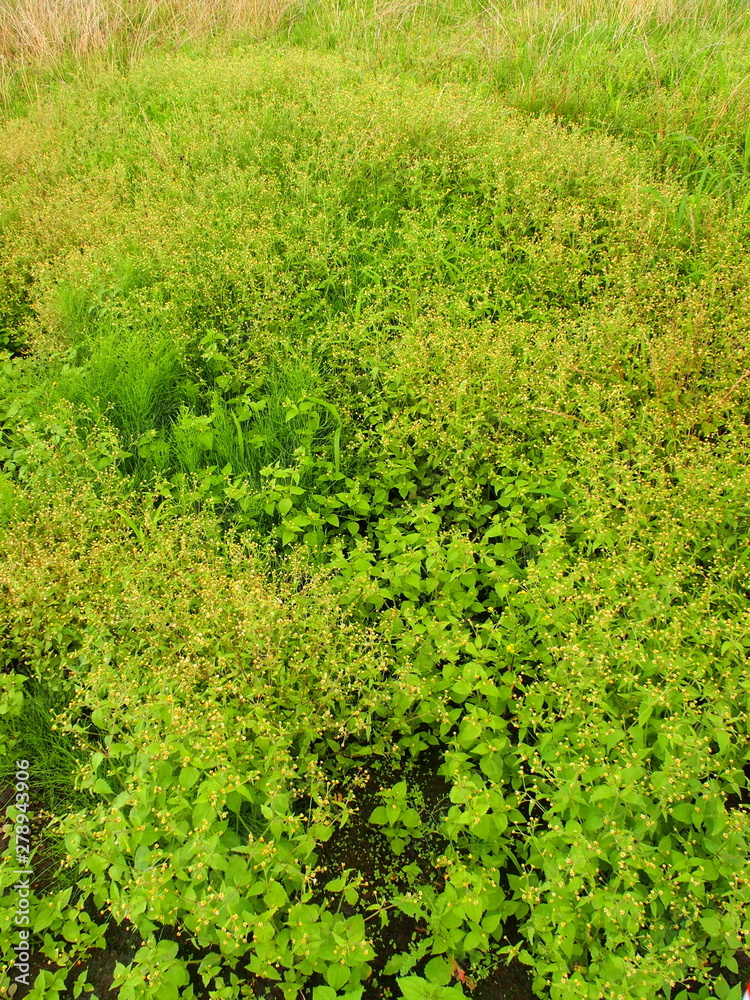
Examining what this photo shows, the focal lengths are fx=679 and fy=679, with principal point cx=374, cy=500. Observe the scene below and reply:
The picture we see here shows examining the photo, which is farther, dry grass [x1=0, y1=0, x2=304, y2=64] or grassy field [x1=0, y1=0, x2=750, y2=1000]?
dry grass [x1=0, y1=0, x2=304, y2=64]

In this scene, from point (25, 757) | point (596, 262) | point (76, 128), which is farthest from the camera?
point (76, 128)

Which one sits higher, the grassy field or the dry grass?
the dry grass

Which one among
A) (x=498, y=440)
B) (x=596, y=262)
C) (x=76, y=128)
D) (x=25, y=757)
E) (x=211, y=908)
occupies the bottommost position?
(x=25, y=757)

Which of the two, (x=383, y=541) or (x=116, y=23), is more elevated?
(x=116, y=23)

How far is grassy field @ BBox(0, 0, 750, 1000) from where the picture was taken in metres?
2.20

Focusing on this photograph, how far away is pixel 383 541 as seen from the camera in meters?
3.41

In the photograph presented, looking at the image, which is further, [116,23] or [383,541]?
[116,23]

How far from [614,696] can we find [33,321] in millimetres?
4267

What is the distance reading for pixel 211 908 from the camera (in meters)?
2.03

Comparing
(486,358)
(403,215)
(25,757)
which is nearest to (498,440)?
(486,358)

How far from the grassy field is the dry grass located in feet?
9.61

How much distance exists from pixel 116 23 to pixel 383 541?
9.02 meters

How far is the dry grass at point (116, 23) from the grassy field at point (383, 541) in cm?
293

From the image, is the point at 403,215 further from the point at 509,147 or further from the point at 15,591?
the point at 15,591
